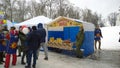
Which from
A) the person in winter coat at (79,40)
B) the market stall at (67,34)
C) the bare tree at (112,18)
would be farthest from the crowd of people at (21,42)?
the bare tree at (112,18)

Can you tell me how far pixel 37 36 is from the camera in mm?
8672

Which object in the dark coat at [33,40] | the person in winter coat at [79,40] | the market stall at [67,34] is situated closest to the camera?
the dark coat at [33,40]

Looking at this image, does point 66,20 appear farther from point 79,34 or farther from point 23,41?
point 23,41

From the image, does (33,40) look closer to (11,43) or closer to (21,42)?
(11,43)

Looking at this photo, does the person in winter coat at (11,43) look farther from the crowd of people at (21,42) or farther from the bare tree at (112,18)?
the bare tree at (112,18)

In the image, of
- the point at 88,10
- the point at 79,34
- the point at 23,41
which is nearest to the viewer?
the point at 23,41

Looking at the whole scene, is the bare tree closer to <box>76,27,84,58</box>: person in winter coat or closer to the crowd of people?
<box>76,27,84,58</box>: person in winter coat

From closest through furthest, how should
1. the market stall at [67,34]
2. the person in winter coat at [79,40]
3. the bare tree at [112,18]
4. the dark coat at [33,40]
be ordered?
the dark coat at [33,40]
the person in winter coat at [79,40]
the market stall at [67,34]
the bare tree at [112,18]

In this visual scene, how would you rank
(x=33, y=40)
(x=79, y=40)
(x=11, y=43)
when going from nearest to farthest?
(x=33, y=40) < (x=11, y=43) < (x=79, y=40)

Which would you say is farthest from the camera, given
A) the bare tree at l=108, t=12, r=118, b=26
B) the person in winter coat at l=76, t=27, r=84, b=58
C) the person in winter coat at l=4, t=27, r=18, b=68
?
the bare tree at l=108, t=12, r=118, b=26

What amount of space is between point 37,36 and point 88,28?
587 centimetres

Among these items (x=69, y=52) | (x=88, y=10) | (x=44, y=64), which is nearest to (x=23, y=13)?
(x=88, y=10)

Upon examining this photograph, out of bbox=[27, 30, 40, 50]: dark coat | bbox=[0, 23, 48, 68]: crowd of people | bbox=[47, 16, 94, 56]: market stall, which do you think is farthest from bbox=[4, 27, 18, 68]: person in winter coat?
bbox=[47, 16, 94, 56]: market stall

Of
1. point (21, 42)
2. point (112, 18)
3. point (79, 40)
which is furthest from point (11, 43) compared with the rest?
point (112, 18)
